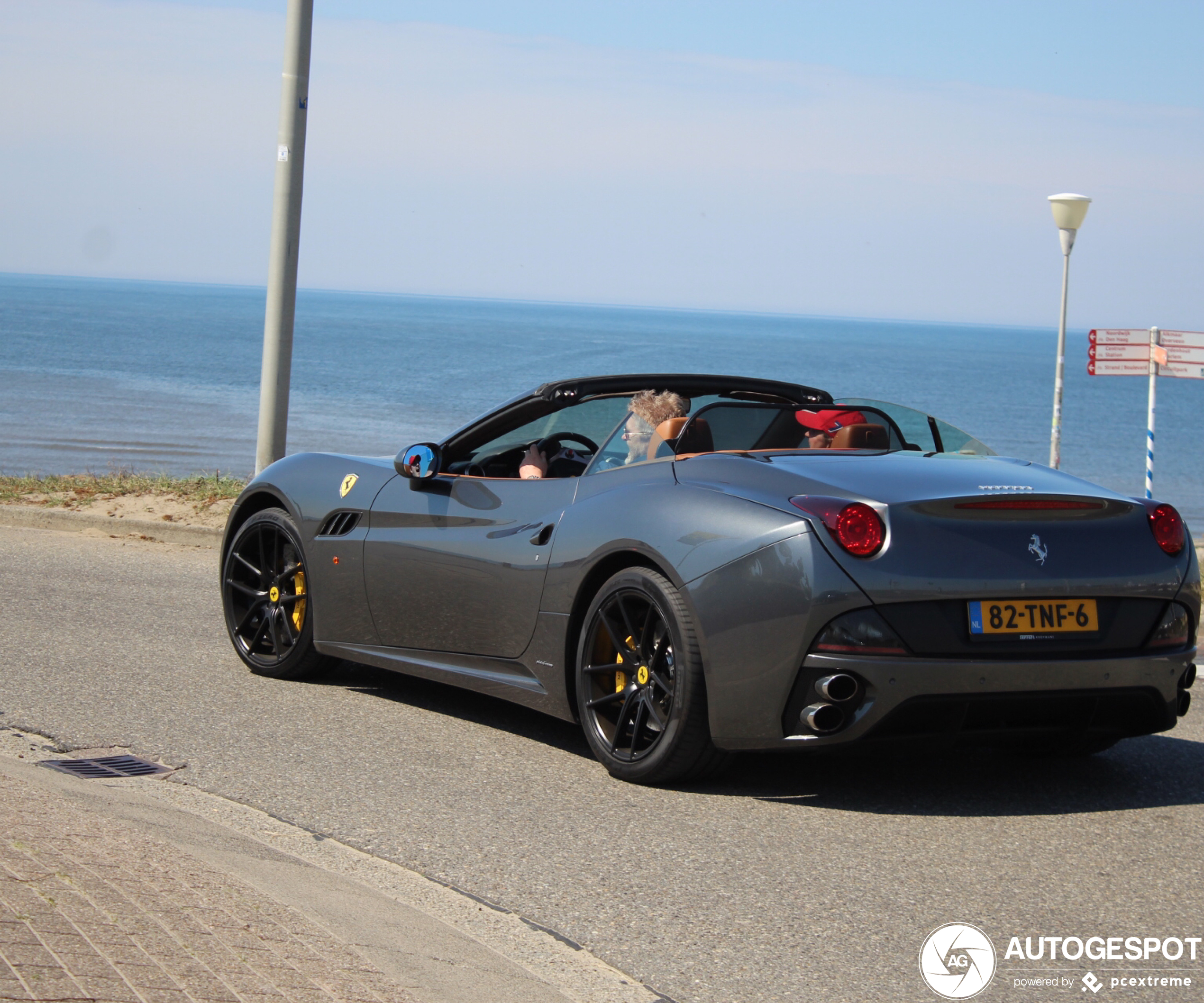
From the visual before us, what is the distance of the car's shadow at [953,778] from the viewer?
4.90 meters

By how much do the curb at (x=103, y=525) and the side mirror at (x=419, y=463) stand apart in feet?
19.4

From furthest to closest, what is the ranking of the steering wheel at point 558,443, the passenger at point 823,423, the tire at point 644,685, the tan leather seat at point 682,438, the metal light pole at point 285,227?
the metal light pole at point 285,227 → the steering wheel at point 558,443 → the passenger at point 823,423 → the tan leather seat at point 682,438 → the tire at point 644,685

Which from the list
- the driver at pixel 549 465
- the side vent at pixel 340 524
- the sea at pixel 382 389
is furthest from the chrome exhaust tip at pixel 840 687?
the sea at pixel 382 389

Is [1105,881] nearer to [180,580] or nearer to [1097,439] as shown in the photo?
[180,580]

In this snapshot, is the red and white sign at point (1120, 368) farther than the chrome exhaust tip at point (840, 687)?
Yes

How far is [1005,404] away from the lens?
79.4 meters

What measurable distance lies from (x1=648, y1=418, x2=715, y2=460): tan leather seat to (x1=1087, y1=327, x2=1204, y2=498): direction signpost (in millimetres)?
11794

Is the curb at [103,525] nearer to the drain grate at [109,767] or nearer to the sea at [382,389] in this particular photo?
the sea at [382,389]

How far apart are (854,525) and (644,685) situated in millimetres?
967

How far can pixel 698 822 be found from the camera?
4.61 meters

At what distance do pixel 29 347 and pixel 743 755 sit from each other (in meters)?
73.1

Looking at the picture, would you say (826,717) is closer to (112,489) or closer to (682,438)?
(682,438)

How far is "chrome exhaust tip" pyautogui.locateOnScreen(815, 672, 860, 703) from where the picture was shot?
444 centimetres

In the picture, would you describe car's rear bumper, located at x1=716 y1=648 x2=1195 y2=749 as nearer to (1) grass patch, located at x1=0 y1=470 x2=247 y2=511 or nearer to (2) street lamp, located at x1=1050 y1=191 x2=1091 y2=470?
(1) grass patch, located at x1=0 y1=470 x2=247 y2=511
